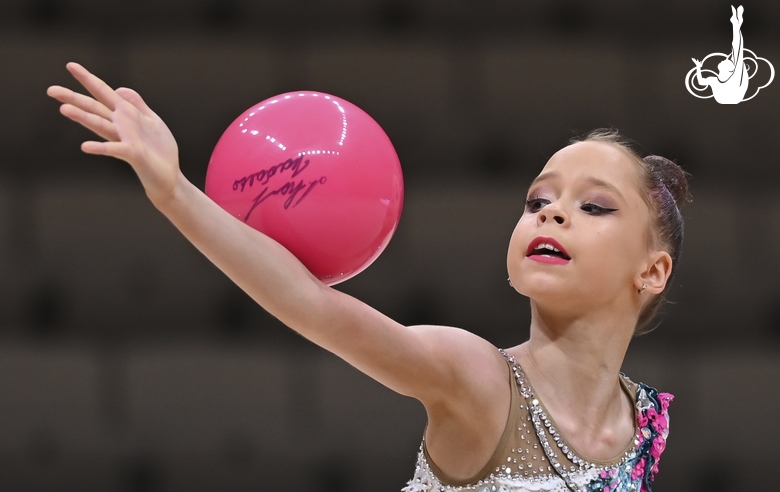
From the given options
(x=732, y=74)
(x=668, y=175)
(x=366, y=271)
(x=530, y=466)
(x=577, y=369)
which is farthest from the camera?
(x=732, y=74)

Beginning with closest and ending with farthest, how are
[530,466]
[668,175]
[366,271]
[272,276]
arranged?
[272,276], [530,466], [668,175], [366,271]

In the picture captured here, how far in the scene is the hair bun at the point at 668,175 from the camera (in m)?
1.62

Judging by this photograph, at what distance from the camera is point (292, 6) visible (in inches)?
120

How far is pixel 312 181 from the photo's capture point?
48.4 inches

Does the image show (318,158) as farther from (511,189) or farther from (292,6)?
(292,6)

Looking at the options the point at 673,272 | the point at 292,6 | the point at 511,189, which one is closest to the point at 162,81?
the point at 292,6

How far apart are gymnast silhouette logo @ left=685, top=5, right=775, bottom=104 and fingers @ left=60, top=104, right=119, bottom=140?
2.33 m

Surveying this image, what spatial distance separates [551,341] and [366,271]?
1.29 m

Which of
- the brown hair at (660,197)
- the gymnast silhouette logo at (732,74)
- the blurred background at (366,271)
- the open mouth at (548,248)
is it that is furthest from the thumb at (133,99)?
the gymnast silhouette logo at (732,74)

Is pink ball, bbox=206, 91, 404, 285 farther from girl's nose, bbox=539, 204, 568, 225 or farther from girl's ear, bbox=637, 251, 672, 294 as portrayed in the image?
girl's ear, bbox=637, 251, 672, 294

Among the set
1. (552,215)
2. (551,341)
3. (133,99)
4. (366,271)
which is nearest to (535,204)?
(552,215)

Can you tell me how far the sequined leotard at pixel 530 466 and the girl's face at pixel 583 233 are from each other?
15 cm

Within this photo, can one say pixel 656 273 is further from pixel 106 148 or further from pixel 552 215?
pixel 106 148

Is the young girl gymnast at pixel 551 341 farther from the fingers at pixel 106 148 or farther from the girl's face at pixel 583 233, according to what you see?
the fingers at pixel 106 148
